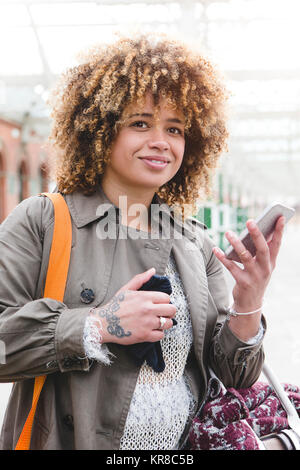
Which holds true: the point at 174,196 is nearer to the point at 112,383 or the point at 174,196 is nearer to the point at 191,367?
the point at 191,367

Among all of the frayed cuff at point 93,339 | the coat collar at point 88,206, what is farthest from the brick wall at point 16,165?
the frayed cuff at point 93,339

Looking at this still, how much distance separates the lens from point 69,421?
1359mm

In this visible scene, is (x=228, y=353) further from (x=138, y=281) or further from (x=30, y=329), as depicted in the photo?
(x=30, y=329)

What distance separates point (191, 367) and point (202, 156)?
2.29 ft

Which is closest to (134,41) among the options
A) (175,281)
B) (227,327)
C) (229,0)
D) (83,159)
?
(83,159)

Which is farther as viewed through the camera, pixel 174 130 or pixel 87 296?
pixel 174 130

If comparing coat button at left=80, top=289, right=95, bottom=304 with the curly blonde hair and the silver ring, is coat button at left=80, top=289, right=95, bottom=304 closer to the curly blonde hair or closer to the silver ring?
the silver ring

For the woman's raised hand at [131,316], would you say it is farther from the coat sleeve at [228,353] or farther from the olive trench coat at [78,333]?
the coat sleeve at [228,353]

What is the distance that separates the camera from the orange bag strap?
1332 millimetres

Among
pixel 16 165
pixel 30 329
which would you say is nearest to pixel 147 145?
pixel 30 329

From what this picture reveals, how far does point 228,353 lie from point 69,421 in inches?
18.9

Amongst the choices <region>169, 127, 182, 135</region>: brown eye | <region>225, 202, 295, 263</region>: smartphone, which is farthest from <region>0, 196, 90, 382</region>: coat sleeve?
<region>169, 127, 182, 135</region>: brown eye

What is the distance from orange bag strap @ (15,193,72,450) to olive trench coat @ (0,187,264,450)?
0.02 metres

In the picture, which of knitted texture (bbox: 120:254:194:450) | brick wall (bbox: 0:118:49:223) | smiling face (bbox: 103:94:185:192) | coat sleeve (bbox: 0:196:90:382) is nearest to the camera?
coat sleeve (bbox: 0:196:90:382)
